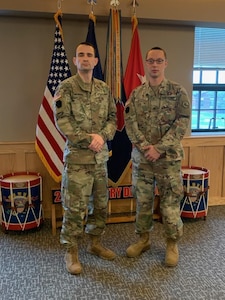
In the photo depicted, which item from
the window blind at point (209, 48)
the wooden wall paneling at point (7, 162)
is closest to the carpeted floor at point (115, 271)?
the wooden wall paneling at point (7, 162)

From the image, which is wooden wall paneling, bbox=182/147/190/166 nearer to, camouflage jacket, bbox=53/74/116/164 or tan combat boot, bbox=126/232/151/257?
tan combat boot, bbox=126/232/151/257

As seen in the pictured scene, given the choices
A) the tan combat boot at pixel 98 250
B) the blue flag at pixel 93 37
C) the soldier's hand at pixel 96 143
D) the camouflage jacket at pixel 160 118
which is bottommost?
the tan combat boot at pixel 98 250

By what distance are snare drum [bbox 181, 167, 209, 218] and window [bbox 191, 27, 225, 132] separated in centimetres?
92

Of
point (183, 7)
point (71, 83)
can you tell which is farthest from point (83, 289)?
point (183, 7)

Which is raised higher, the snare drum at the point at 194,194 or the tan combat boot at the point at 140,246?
the snare drum at the point at 194,194

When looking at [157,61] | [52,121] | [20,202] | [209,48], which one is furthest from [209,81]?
[20,202]

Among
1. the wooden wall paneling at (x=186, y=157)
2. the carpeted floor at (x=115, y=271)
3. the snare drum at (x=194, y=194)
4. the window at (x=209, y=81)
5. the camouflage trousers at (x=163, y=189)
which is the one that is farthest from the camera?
the window at (x=209, y=81)

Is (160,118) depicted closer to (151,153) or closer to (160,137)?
(160,137)

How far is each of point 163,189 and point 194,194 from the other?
87 centimetres

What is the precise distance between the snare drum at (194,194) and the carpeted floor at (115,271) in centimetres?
23

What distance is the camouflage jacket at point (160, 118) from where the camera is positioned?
2328mm

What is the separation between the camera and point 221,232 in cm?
302

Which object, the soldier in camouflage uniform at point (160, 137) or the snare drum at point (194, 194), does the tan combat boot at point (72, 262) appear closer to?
the soldier in camouflage uniform at point (160, 137)

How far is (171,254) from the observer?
2.46 meters
